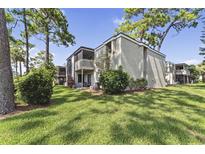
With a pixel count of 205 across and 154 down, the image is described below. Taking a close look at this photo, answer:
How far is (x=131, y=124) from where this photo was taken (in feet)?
17.7

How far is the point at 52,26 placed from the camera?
739 inches

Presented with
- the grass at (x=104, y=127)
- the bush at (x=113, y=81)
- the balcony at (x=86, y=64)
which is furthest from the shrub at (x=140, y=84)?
the grass at (x=104, y=127)

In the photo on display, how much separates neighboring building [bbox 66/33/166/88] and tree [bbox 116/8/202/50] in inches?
202

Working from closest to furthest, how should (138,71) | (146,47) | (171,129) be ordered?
(171,129)
(138,71)
(146,47)

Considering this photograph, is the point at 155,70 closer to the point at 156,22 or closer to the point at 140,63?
the point at 140,63

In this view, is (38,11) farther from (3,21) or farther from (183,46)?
(183,46)

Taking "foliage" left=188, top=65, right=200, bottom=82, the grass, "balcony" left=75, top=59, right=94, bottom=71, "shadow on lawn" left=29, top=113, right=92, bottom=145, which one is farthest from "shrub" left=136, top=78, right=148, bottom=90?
"foliage" left=188, top=65, right=200, bottom=82

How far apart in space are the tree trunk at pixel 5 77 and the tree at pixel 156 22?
61.6ft

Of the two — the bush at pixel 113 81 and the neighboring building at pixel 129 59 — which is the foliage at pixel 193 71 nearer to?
the neighboring building at pixel 129 59

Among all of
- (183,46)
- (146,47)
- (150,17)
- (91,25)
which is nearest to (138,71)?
(146,47)

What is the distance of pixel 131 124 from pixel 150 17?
840 inches

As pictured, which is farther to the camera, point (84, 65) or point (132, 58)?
point (84, 65)

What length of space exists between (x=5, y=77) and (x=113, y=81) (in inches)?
284

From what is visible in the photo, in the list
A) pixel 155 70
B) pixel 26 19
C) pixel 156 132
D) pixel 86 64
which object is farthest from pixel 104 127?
pixel 26 19
